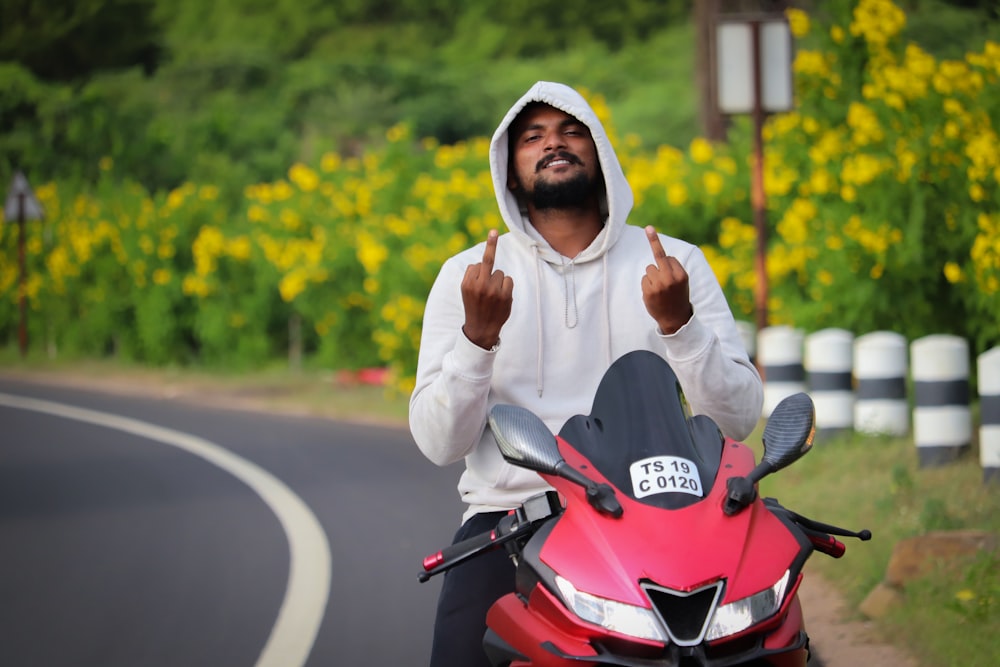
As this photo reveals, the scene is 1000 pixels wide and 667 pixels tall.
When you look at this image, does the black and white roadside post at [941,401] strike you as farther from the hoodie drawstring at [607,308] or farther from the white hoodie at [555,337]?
the hoodie drawstring at [607,308]

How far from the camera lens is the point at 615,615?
114 inches

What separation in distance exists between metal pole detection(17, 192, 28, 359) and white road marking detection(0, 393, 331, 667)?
38.8ft

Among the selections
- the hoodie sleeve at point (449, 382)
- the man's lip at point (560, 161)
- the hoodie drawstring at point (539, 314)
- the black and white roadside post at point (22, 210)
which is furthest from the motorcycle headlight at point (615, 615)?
the black and white roadside post at point (22, 210)

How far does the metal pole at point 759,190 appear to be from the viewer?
1291 centimetres

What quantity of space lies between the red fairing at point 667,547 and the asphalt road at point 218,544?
3490mm

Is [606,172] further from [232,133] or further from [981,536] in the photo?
[232,133]

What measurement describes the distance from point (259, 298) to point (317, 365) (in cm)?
131

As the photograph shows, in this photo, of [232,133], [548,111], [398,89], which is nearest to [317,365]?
[548,111]

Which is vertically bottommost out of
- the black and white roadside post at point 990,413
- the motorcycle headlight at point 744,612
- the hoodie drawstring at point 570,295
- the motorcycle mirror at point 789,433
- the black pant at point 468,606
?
the black and white roadside post at point 990,413

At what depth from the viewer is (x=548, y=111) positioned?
4047mm

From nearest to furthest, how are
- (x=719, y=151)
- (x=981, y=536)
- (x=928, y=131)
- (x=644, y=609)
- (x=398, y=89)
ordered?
1. (x=644, y=609)
2. (x=981, y=536)
3. (x=928, y=131)
4. (x=719, y=151)
5. (x=398, y=89)

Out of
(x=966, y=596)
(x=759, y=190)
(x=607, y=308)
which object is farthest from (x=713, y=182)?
(x=607, y=308)

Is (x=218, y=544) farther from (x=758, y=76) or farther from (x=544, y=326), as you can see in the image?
(x=758, y=76)

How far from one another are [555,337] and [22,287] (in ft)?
84.1
